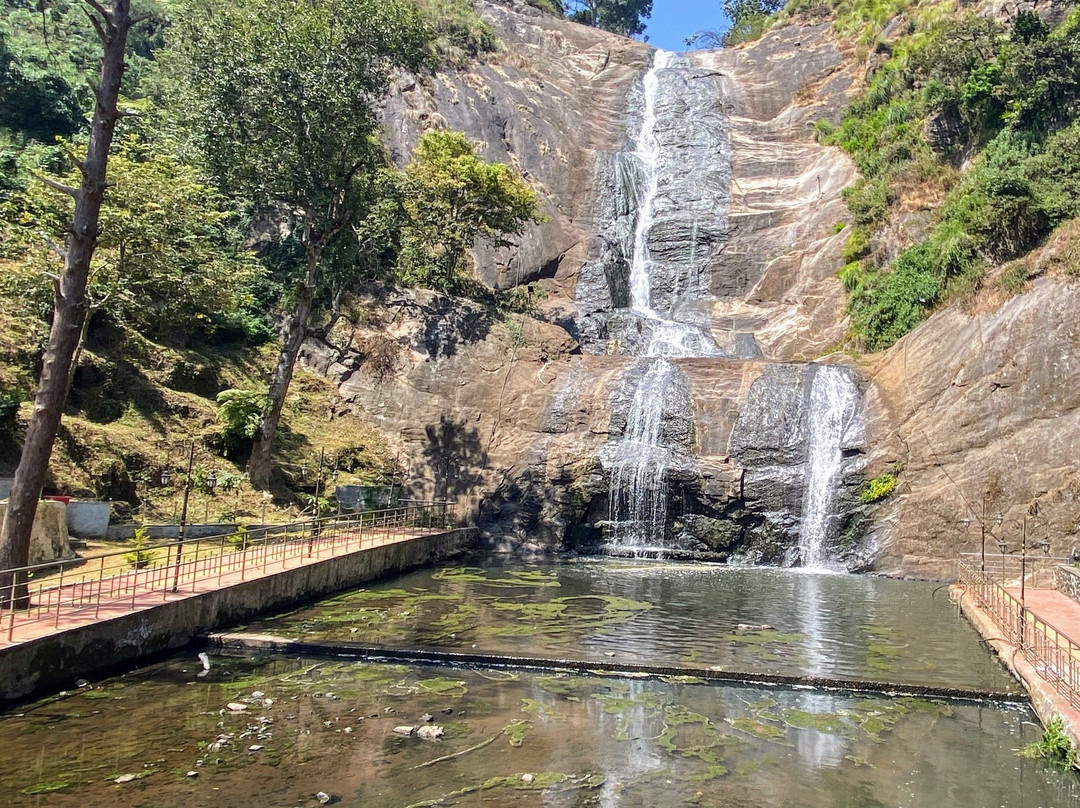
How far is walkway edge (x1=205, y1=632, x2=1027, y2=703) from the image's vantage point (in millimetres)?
11469

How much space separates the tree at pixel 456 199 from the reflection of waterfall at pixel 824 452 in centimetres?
1457

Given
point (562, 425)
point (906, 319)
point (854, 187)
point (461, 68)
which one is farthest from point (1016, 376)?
point (461, 68)

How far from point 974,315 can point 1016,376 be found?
10.8 ft

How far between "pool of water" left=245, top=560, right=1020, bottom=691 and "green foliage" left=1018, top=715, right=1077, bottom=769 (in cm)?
230

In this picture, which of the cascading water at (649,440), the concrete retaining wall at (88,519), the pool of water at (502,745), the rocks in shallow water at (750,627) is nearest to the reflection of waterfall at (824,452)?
the cascading water at (649,440)

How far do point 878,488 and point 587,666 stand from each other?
15.8 meters

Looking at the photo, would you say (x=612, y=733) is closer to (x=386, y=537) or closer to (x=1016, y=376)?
(x=386, y=537)

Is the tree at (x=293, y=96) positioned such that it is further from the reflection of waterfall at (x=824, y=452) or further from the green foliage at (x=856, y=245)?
the green foliage at (x=856, y=245)

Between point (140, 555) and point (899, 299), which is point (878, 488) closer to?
point (899, 299)

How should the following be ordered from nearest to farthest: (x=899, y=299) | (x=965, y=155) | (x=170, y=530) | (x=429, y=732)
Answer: (x=429, y=732), (x=170, y=530), (x=899, y=299), (x=965, y=155)

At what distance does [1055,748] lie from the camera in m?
8.96

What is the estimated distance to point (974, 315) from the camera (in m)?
26.4

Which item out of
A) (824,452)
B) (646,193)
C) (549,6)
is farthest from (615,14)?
(824,452)

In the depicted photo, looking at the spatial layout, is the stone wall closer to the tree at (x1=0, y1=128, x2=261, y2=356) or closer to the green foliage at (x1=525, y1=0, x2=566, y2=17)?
the tree at (x1=0, y1=128, x2=261, y2=356)
